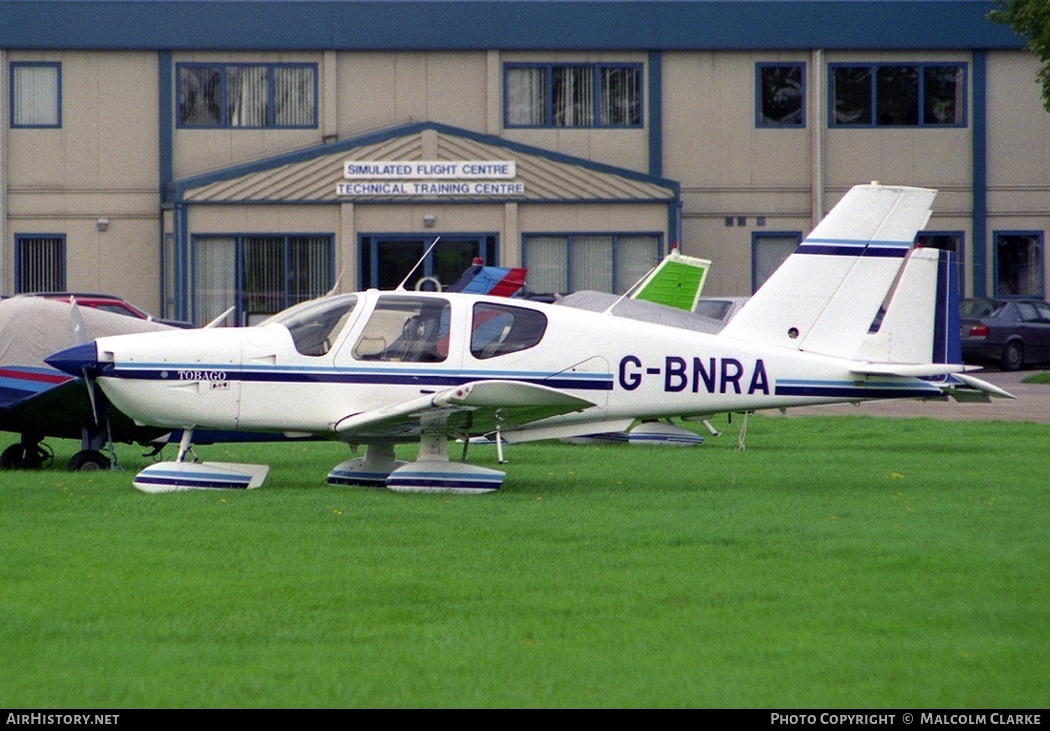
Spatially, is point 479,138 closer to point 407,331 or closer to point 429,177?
point 429,177

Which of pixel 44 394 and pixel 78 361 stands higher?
pixel 78 361

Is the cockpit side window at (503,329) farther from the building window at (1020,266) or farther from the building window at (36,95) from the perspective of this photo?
the building window at (1020,266)

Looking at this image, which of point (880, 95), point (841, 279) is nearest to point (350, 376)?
point (841, 279)

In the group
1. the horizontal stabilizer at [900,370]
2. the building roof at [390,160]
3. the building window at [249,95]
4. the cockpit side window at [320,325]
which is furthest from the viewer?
the building window at [249,95]

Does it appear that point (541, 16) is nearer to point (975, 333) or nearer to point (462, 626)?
point (975, 333)

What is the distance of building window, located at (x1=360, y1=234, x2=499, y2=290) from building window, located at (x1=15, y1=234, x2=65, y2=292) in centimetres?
720

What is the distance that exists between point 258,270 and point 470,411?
22213mm

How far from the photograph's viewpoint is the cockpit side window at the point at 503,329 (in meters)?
11.2

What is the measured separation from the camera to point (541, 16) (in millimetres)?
32906

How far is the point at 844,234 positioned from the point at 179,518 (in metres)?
6.05

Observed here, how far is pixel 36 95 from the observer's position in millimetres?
32594

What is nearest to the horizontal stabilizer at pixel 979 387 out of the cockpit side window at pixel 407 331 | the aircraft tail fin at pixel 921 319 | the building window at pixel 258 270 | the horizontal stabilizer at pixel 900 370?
the aircraft tail fin at pixel 921 319

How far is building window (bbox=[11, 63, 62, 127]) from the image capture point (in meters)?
32.6

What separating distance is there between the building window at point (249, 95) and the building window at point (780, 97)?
34.4 feet
